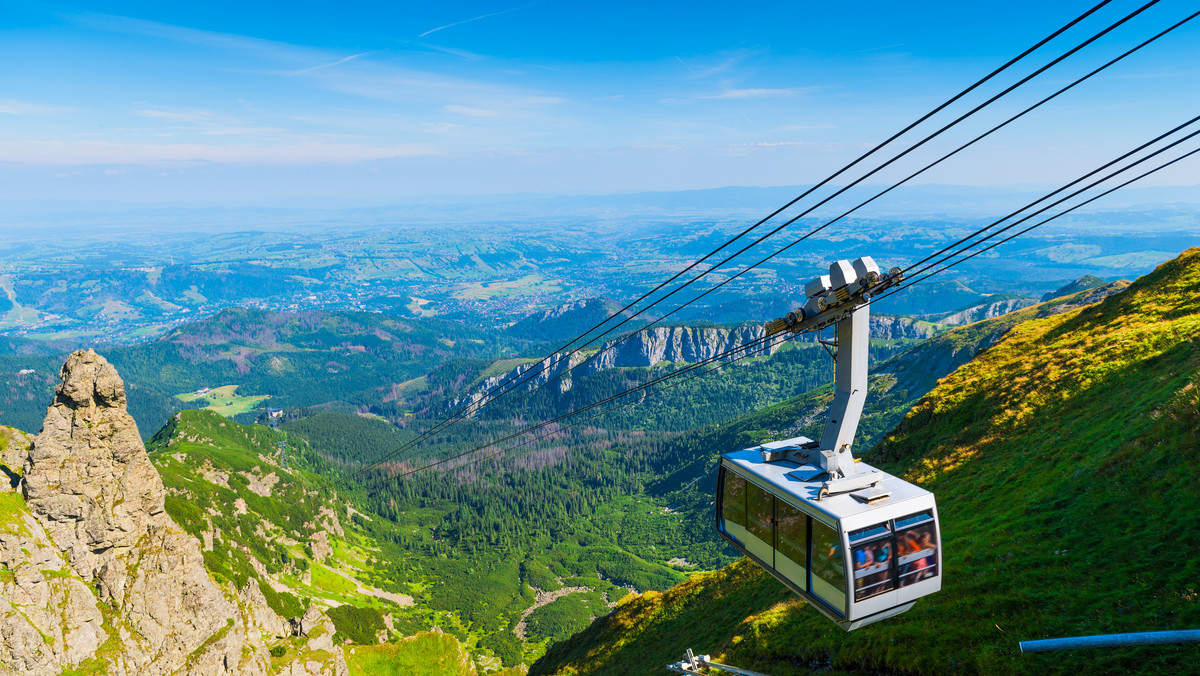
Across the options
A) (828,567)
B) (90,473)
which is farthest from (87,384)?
(828,567)

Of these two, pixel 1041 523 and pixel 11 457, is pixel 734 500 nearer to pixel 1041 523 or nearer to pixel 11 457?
pixel 1041 523

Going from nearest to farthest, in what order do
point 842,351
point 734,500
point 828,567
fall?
point 828,567 → point 842,351 → point 734,500

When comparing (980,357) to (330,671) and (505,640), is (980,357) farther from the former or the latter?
A: (505,640)

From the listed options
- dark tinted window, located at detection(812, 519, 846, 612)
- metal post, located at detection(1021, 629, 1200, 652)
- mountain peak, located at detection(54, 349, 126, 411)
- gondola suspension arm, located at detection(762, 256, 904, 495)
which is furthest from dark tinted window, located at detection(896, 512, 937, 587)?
mountain peak, located at detection(54, 349, 126, 411)

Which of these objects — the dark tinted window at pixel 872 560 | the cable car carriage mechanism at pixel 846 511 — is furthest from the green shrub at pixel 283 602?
the dark tinted window at pixel 872 560

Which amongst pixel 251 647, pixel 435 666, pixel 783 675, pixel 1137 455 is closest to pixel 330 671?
pixel 251 647

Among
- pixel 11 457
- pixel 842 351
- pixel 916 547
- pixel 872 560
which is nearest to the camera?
pixel 872 560

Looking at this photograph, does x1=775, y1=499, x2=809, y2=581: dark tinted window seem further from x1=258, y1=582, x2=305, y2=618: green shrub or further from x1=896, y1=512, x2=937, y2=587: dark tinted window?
x1=258, y1=582, x2=305, y2=618: green shrub
